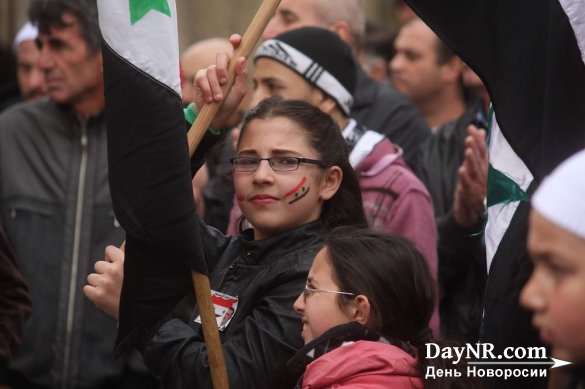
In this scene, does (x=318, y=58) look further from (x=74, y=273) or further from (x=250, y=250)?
(x=250, y=250)

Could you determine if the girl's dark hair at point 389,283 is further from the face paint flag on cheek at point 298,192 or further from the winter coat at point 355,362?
the face paint flag on cheek at point 298,192

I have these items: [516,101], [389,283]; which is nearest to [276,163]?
[389,283]

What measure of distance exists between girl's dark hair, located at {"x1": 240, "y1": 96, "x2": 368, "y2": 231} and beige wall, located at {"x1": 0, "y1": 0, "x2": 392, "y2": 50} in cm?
619

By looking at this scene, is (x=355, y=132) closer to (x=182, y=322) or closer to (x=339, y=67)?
(x=339, y=67)

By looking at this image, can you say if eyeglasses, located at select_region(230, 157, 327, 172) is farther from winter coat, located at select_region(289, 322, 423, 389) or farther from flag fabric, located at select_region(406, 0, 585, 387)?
winter coat, located at select_region(289, 322, 423, 389)

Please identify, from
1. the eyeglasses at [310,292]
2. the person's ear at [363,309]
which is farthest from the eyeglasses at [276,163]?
the person's ear at [363,309]

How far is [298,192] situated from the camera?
151 inches

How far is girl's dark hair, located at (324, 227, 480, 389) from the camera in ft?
11.1

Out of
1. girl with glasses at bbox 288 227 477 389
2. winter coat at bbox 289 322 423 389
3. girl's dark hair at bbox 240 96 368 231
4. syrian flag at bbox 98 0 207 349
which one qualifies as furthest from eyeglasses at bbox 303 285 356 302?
girl's dark hair at bbox 240 96 368 231

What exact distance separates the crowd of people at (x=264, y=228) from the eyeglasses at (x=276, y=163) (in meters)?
0.01

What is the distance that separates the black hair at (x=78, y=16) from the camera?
575 centimetres

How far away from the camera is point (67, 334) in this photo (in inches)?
204

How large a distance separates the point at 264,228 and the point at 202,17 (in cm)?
665

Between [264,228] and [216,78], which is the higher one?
[216,78]
